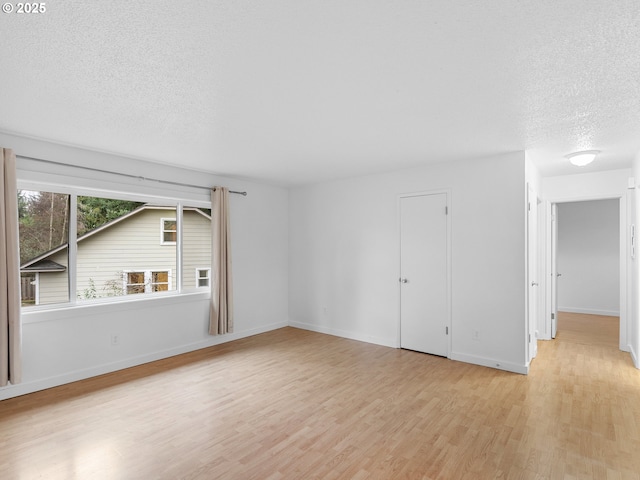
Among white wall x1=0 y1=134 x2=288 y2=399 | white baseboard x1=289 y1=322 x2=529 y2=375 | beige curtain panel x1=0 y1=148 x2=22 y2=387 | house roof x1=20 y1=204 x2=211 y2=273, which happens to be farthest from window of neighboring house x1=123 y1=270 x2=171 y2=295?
white baseboard x1=289 y1=322 x2=529 y2=375

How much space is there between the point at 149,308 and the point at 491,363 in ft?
13.8

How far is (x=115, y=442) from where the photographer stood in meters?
2.43

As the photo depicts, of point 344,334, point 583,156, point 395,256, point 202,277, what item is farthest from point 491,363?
point 202,277

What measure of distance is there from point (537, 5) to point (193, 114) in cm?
235

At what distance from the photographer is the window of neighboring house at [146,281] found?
4147 mm

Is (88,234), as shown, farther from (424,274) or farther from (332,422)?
(424,274)

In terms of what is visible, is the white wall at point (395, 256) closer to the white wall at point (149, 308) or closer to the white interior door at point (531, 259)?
the white interior door at point (531, 259)

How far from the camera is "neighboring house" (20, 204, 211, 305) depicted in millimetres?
3562

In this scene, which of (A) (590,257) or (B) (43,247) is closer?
(B) (43,247)

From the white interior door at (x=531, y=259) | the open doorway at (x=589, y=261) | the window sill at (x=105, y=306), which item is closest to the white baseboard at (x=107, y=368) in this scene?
the window sill at (x=105, y=306)

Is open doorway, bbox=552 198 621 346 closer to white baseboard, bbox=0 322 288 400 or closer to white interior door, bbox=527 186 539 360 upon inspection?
white interior door, bbox=527 186 539 360

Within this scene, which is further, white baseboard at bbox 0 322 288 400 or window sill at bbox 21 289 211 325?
window sill at bbox 21 289 211 325

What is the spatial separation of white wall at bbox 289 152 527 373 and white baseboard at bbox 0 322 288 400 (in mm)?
1469

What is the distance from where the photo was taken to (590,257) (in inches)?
276
